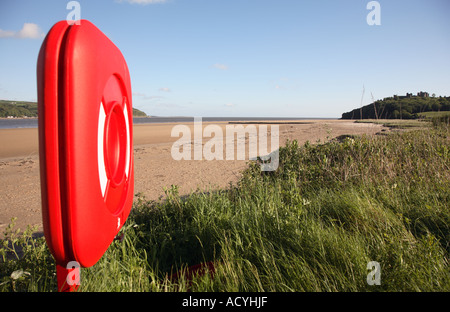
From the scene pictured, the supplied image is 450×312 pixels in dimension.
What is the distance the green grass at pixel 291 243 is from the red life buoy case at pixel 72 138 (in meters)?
0.60

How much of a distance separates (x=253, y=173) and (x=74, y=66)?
3626 mm

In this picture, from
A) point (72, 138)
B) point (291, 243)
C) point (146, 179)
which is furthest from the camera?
point (146, 179)

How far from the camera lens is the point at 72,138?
1.25 meters

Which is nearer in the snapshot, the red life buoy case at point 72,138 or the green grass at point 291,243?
the red life buoy case at point 72,138

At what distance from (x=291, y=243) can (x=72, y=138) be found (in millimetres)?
1794

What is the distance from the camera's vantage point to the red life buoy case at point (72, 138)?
1.23 metres

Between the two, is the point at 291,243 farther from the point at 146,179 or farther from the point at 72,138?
the point at 146,179

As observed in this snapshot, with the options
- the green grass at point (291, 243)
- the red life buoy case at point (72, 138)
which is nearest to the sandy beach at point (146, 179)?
the green grass at point (291, 243)

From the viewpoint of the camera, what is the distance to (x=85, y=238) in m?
1.37

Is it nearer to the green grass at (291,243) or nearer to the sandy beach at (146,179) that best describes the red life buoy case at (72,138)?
the green grass at (291,243)

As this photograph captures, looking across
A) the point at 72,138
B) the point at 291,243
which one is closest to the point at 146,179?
the point at 291,243

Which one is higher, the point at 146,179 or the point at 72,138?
the point at 72,138

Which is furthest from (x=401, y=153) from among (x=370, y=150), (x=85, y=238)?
(x=85, y=238)

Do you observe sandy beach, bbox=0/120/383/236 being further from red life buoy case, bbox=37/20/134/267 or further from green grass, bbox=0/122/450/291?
red life buoy case, bbox=37/20/134/267
